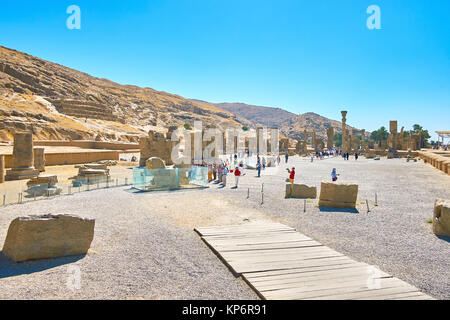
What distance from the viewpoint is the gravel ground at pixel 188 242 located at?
190 inches

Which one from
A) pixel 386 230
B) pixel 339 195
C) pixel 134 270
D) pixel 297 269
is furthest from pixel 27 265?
pixel 339 195

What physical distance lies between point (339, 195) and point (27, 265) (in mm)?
9160

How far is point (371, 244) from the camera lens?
22.9 feet

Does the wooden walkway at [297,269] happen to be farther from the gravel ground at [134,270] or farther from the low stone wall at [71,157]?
the low stone wall at [71,157]

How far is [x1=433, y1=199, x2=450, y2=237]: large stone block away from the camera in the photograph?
7.60 meters

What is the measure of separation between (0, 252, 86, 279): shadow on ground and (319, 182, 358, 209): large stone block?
8.02 meters

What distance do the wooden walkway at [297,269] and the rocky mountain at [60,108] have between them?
3675cm

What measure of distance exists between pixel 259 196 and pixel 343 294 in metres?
8.38

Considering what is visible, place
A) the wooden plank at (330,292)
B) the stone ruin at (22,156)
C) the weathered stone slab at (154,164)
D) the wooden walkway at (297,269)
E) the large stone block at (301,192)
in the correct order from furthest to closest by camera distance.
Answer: the stone ruin at (22,156), the weathered stone slab at (154,164), the large stone block at (301,192), the wooden walkway at (297,269), the wooden plank at (330,292)

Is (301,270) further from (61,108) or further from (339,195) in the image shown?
(61,108)

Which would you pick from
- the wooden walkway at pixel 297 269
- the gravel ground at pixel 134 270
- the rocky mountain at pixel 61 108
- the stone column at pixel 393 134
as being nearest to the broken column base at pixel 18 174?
the gravel ground at pixel 134 270

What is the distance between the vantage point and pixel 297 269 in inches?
212

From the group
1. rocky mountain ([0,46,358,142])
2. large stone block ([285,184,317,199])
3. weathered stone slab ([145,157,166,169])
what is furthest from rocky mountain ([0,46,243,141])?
large stone block ([285,184,317,199])
